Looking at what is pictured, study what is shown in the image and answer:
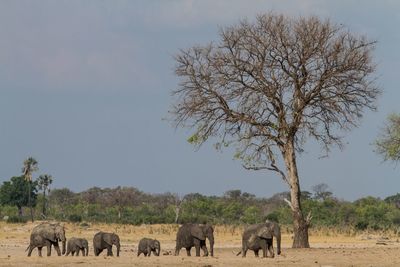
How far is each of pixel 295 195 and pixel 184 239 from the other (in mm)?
6419

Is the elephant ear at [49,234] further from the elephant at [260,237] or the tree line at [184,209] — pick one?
the tree line at [184,209]

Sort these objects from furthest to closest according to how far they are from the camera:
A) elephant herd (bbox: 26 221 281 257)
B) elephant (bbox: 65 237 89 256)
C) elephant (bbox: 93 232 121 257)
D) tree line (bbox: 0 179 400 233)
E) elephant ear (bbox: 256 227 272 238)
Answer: tree line (bbox: 0 179 400 233)
elephant (bbox: 65 237 89 256)
elephant (bbox: 93 232 121 257)
elephant herd (bbox: 26 221 281 257)
elephant ear (bbox: 256 227 272 238)

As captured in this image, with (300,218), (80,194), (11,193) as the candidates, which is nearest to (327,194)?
(80,194)

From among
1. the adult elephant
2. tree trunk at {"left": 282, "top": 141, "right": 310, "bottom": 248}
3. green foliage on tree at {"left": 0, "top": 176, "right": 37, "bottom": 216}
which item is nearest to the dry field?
the adult elephant

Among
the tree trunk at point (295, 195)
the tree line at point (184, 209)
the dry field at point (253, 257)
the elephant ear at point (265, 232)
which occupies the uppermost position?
the tree line at point (184, 209)

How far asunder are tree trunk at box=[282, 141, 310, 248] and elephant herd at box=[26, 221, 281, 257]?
4603 millimetres

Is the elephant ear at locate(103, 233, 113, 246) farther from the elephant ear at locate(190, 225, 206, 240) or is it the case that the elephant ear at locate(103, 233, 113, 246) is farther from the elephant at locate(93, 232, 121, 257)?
the elephant ear at locate(190, 225, 206, 240)

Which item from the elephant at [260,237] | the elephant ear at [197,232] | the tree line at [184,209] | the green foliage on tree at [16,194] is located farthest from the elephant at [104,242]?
the green foliage on tree at [16,194]

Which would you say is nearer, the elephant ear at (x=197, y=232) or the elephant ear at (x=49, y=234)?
the elephant ear at (x=197, y=232)

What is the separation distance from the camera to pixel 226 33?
33125 millimetres

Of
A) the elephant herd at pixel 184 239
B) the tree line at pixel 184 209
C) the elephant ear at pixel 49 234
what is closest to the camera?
the elephant herd at pixel 184 239

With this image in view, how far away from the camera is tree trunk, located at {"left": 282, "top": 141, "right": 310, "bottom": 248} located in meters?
33.1

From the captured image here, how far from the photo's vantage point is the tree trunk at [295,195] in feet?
109

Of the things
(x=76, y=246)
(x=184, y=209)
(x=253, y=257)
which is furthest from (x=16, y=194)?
(x=253, y=257)
